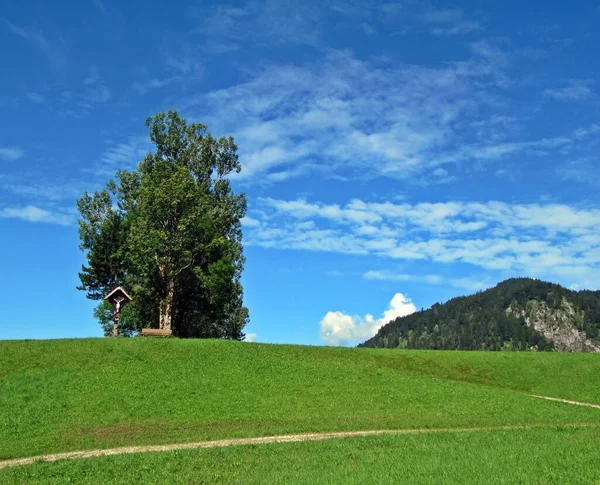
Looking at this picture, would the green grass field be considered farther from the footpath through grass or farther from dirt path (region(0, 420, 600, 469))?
dirt path (region(0, 420, 600, 469))

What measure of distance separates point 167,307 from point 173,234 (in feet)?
27.3

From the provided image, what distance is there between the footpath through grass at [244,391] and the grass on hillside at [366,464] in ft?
18.8

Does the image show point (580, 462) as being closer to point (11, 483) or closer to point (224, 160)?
point (11, 483)

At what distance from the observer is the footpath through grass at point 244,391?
30.5 m

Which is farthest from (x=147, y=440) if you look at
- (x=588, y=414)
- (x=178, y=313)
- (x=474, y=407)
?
(x=178, y=313)

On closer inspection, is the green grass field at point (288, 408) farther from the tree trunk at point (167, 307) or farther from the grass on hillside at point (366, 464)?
the tree trunk at point (167, 307)

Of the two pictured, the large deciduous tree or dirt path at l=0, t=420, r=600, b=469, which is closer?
dirt path at l=0, t=420, r=600, b=469

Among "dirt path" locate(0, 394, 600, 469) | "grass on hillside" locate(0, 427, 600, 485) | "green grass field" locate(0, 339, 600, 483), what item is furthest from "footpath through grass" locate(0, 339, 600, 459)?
"grass on hillside" locate(0, 427, 600, 485)

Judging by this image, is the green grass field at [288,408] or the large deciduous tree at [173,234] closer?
the green grass field at [288,408]

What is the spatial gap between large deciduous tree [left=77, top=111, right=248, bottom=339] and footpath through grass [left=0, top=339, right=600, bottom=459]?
1496cm

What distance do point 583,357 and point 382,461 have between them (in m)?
46.8

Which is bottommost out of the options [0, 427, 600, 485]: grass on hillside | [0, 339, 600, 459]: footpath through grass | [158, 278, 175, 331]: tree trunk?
[0, 427, 600, 485]: grass on hillside

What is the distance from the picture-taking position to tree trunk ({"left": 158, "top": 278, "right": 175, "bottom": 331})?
6284 cm

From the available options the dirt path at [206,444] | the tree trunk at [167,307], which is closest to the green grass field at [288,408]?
the dirt path at [206,444]
